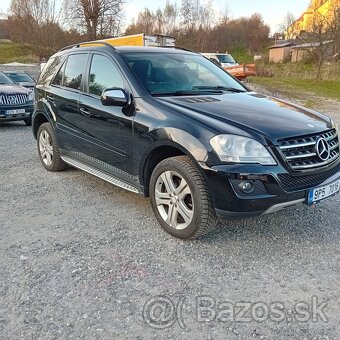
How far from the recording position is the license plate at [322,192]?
324 cm

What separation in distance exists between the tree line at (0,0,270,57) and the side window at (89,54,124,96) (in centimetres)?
3454

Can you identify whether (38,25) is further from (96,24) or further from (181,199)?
(181,199)

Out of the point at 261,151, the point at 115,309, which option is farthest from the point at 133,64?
the point at 115,309

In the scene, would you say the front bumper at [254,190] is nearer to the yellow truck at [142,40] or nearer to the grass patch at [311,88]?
the grass patch at [311,88]

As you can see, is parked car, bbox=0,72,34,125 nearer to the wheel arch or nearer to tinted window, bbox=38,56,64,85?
tinted window, bbox=38,56,64,85

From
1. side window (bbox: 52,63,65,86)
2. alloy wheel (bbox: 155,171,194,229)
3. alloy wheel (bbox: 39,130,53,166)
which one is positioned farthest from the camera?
alloy wheel (bbox: 39,130,53,166)

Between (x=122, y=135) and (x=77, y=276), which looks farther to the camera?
(x=122, y=135)

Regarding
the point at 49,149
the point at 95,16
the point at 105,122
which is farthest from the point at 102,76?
the point at 95,16


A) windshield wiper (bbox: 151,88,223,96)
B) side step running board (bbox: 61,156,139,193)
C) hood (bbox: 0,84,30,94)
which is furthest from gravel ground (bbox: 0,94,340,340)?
hood (bbox: 0,84,30,94)

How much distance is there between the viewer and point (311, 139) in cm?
330

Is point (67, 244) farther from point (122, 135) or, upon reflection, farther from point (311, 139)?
point (311, 139)

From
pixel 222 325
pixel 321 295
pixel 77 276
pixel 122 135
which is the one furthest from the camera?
pixel 122 135

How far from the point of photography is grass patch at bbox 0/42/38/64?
4466cm

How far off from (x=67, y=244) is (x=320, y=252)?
2.19 m
